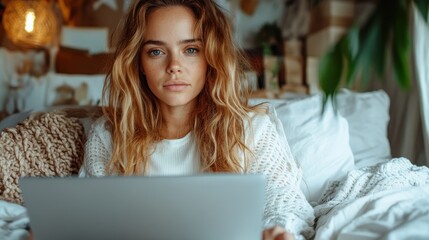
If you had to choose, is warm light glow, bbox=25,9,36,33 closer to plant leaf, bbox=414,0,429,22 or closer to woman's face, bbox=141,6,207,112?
woman's face, bbox=141,6,207,112

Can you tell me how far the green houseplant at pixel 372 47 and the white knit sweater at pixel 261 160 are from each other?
2.74ft

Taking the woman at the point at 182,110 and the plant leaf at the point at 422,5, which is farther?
the woman at the point at 182,110

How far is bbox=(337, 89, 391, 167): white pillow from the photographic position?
1699 mm

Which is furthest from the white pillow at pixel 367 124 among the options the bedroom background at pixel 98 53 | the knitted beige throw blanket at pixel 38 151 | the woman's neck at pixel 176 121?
the knitted beige throw blanket at pixel 38 151

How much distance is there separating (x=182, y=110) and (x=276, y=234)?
542 mm

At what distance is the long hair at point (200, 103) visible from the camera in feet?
4.37

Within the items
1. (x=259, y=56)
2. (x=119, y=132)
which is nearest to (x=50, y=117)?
(x=119, y=132)

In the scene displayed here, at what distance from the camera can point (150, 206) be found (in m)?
0.80

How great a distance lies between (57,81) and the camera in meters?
2.56

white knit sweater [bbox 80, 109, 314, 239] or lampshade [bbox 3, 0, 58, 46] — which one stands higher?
lampshade [bbox 3, 0, 58, 46]

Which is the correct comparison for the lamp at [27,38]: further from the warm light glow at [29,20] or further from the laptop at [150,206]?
the laptop at [150,206]

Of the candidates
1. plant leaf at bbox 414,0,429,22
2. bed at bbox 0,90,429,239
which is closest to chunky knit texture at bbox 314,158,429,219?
bed at bbox 0,90,429,239

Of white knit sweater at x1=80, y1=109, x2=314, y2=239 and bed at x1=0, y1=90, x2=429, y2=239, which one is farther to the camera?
white knit sweater at x1=80, y1=109, x2=314, y2=239

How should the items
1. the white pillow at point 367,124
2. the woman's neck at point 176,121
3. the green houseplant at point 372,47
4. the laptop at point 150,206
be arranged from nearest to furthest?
the green houseplant at point 372,47
the laptop at point 150,206
the woman's neck at point 176,121
the white pillow at point 367,124
